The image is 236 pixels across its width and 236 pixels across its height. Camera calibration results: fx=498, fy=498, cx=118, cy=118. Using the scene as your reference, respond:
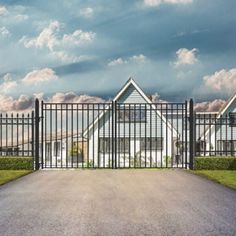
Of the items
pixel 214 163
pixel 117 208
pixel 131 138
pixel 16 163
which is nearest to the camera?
pixel 117 208

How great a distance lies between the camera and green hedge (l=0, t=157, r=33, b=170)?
22.3m

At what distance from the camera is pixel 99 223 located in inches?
335

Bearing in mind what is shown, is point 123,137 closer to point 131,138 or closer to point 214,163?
point 131,138

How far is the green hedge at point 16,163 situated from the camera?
22.3 meters

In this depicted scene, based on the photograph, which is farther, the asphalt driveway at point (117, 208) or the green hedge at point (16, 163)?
the green hedge at point (16, 163)

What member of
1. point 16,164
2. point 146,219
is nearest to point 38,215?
point 146,219

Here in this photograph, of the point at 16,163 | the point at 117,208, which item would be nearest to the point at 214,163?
the point at 16,163

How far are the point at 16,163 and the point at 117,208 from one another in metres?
13.1

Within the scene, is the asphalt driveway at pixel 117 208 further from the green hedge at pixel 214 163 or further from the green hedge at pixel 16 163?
the green hedge at pixel 16 163

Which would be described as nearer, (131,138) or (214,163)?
(214,163)

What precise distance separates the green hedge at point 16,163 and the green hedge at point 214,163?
24.3ft

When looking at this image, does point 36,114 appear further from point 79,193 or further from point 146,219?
point 146,219

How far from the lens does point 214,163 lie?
21906 millimetres

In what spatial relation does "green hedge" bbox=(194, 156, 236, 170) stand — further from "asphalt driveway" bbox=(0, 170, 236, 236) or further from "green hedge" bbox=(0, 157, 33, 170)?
"green hedge" bbox=(0, 157, 33, 170)
